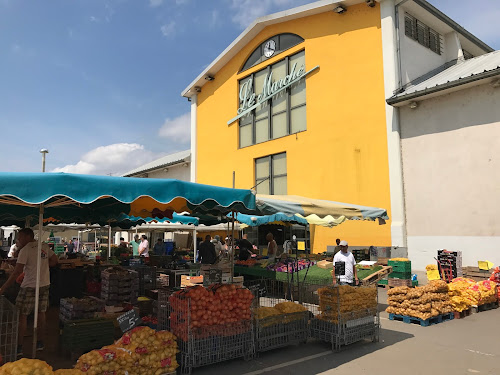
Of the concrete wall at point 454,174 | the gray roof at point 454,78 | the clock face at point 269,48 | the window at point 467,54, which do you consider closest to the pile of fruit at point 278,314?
the concrete wall at point 454,174

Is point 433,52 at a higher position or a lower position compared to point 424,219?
higher

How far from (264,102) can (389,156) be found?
8.80m

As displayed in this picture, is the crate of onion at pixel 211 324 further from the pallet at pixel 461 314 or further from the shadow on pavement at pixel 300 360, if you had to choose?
the pallet at pixel 461 314

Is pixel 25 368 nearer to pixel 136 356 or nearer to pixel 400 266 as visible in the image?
pixel 136 356

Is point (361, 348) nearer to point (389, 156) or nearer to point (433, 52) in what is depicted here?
point (389, 156)

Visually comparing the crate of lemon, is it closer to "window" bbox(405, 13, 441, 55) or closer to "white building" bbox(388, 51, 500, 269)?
"white building" bbox(388, 51, 500, 269)

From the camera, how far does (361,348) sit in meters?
6.57

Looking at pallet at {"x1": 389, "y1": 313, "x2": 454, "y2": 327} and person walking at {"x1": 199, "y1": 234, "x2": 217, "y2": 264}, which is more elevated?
person walking at {"x1": 199, "y1": 234, "x2": 217, "y2": 264}

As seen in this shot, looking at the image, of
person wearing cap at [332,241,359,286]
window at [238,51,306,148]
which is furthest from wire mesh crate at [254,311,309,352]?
window at [238,51,306,148]

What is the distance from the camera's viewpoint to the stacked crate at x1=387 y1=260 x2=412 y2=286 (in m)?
11.5

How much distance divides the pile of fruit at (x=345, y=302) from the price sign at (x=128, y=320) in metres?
3.24

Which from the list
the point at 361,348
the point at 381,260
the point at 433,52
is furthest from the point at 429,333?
the point at 433,52

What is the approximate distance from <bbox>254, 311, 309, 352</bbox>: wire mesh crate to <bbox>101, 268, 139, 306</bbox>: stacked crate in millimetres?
3609

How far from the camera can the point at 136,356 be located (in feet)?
15.2
